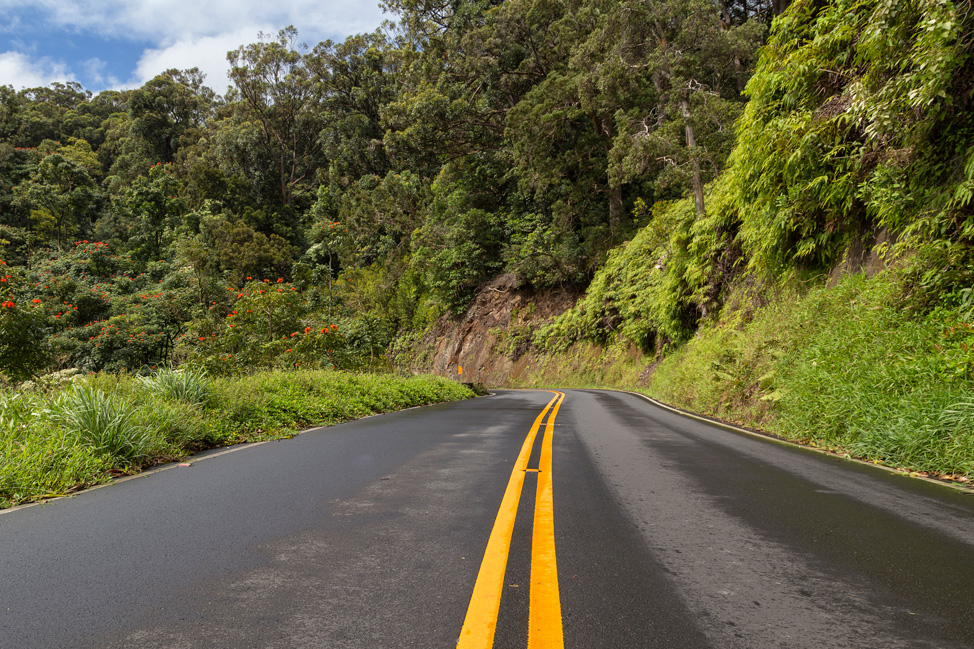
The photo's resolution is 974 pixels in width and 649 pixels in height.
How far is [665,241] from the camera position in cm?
2353

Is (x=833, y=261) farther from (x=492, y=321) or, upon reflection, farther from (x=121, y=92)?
(x=121, y=92)

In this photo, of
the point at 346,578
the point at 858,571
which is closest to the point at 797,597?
the point at 858,571

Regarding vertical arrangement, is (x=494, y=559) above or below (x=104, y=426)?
above

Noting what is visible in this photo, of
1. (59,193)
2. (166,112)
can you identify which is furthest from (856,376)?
(166,112)

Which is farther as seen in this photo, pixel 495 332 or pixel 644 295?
pixel 495 332

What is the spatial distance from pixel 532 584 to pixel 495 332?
33.2 meters

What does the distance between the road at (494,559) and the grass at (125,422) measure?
490 mm

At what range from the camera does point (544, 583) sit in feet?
8.27

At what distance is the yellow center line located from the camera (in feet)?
6.66

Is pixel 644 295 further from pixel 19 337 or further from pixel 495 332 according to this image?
pixel 19 337

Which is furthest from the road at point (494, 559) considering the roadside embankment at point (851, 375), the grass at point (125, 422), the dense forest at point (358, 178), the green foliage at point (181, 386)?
the dense forest at point (358, 178)

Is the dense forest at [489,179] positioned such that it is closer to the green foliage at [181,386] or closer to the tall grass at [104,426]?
the green foliage at [181,386]

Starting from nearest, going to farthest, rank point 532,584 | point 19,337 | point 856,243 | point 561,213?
point 532,584, point 19,337, point 856,243, point 561,213

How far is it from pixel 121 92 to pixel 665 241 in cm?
8558
